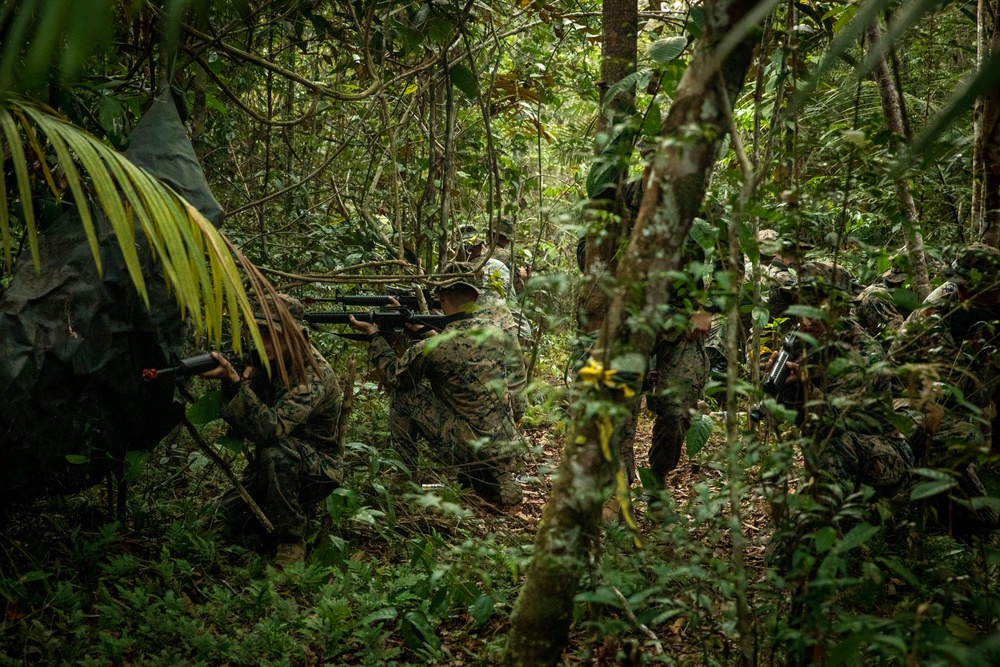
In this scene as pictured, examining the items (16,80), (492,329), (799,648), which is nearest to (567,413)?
(492,329)

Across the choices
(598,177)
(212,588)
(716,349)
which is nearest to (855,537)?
(598,177)

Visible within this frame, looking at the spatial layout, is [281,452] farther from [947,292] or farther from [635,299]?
[947,292]

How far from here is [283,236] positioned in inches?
245

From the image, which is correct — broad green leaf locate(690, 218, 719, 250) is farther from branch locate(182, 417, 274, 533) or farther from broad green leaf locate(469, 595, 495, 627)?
branch locate(182, 417, 274, 533)

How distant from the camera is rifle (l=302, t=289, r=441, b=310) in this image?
513 centimetres

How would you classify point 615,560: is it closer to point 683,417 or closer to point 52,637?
point 52,637

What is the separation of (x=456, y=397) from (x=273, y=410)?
1.53 metres

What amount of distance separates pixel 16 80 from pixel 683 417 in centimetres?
428

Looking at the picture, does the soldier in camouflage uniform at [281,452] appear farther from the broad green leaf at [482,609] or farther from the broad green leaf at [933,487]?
the broad green leaf at [933,487]

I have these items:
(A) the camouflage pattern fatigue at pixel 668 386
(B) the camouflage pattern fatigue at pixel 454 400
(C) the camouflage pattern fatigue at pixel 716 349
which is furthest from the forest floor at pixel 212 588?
(C) the camouflage pattern fatigue at pixel 716 349

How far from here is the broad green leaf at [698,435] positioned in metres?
3.61

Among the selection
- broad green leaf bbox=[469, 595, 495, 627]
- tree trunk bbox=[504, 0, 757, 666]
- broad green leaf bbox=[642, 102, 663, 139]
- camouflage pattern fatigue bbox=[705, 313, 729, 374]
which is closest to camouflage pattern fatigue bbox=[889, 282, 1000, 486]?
broad green leaf bbox=[642, 102, 663, 139]

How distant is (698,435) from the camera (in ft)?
12.1

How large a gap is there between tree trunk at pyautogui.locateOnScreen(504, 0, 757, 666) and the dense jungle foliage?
0.03 ft
